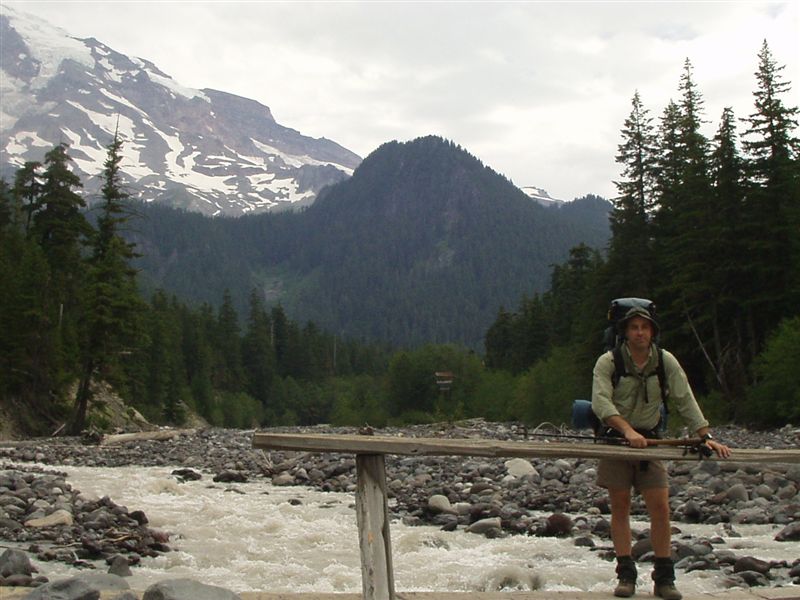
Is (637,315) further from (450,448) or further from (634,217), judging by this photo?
(634,217)

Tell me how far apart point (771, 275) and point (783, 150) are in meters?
5.15

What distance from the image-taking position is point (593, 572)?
28.5 ft

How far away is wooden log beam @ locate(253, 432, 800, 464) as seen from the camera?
17.1 feet

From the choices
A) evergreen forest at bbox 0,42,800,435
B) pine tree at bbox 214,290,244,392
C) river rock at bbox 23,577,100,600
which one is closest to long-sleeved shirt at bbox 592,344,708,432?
river rock at bbox 23,577,100,600

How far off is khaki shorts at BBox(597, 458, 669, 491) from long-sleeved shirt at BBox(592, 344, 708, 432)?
0.29 meters

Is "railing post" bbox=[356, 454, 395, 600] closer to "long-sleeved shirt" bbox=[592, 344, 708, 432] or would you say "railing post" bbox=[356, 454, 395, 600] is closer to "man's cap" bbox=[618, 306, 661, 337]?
"long-sleeved shirt" bbox=[592, 344, 708, 432]

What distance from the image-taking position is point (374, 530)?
5.30 metres

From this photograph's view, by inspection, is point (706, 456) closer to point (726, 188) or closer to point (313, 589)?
point (313, 589)

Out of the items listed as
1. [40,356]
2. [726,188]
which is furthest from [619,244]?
[40,356]

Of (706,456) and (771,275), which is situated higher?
(771,275)

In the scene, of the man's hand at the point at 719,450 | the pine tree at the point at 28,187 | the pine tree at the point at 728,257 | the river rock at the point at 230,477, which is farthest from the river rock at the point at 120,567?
the pine tree at the point at 28,187

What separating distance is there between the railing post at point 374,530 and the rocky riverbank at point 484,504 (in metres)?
1.34

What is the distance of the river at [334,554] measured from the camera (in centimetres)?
859

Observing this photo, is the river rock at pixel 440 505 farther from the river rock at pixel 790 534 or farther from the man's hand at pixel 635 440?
the man's hand at pixel 635 440
